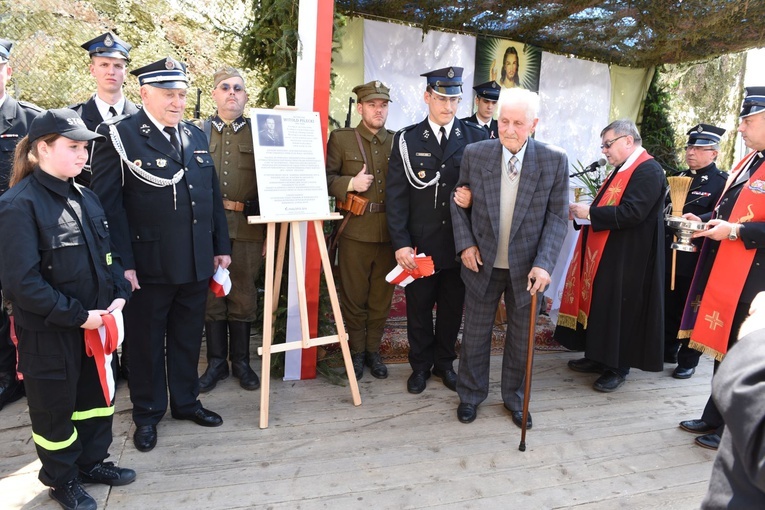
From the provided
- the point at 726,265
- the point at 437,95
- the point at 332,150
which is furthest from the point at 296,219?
the point at 726,265

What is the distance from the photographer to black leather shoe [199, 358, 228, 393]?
11.6 ft

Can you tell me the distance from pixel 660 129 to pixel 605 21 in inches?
84.9

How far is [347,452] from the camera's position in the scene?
9.43 ft

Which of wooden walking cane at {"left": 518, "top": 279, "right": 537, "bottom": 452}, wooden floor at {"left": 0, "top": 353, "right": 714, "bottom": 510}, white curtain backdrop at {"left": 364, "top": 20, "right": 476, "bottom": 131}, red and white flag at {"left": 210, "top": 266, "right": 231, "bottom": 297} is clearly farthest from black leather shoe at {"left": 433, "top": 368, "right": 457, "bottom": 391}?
white curtain backdrop at {"left": 364, "top": 20, "right": 476, "bottom": 131}

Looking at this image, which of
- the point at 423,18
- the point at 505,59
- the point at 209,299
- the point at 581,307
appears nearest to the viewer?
the point at 209,299

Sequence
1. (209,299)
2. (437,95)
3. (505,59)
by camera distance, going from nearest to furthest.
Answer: (437,95)
(209,299)
(505,59)

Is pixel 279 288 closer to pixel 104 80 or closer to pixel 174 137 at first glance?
pixel 174 137

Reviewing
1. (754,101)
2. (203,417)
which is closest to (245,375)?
(203,417)

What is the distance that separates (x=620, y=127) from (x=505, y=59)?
2711mm

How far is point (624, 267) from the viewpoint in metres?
3.68

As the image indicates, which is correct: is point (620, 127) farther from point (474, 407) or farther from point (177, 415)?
point (177, 415)

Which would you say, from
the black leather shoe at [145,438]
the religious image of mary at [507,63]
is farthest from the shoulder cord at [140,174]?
the religious image of mary at [507,63]

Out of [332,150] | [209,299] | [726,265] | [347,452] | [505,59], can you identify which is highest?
[505,59]

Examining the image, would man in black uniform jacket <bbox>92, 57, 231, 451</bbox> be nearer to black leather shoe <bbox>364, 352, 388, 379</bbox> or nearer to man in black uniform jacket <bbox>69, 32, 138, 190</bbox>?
man in black uniform jacket <bbox>69, 32, 138, 190</bbox>
